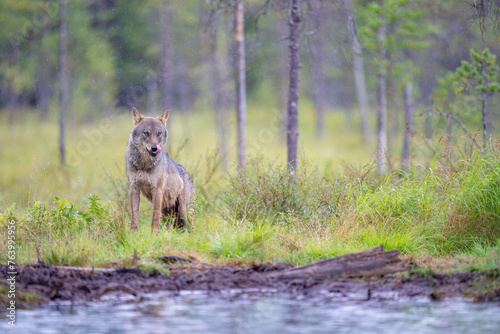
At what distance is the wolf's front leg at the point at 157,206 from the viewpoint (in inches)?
376

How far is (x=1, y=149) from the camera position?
2784 centimetres

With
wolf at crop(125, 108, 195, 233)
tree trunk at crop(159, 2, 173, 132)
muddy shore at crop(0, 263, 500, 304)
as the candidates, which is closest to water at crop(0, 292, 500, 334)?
muddy shore at crop(0, 263, 500, 304)

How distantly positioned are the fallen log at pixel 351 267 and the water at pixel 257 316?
656 mm

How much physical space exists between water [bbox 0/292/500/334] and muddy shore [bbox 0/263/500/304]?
0.23m

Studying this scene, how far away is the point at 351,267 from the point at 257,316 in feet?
5.91

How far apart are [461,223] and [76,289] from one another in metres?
5.49

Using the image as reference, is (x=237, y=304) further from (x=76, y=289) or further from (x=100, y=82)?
(x=100, y=82)

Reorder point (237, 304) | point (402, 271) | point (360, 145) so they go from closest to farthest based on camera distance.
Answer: point (237, 304) → point (402, 271) → point (360, 145)

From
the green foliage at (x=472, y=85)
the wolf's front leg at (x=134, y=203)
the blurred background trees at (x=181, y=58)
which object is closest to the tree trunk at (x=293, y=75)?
the green foliage at (x=472, y=85)

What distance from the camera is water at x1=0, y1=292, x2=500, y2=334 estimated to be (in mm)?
5785

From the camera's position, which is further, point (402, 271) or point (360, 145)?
point (360, 145)

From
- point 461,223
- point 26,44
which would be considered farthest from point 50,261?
point 26,44

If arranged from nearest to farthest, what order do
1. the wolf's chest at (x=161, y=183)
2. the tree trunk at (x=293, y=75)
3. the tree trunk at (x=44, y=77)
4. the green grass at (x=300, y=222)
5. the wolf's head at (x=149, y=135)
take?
the green grass at (x=300, y=222) < the wolf's head at (x=149, y=135) < the wolf's chest at (x=161, y=183) < the tree trunk at (x=293, y=75) < the tree trunk at (x=44, y=77)

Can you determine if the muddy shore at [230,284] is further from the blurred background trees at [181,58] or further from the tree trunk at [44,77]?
the tree trunk at [44,77]
